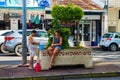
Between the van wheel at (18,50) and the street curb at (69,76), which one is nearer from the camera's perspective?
the street curb at (69,76)

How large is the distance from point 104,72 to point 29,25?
690 inches

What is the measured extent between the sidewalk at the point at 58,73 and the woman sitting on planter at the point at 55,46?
1.90ft

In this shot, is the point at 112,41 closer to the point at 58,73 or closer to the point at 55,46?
the point at 55,46

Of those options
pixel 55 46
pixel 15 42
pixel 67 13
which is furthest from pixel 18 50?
pixel 55 46

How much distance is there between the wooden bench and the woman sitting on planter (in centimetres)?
15

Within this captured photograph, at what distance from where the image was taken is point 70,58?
12.3 meters

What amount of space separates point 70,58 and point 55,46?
2.40ft

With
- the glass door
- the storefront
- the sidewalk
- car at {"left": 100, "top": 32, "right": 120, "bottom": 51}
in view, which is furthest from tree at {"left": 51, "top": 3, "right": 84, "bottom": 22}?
the glass door

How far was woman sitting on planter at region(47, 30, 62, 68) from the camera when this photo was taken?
12000 mm

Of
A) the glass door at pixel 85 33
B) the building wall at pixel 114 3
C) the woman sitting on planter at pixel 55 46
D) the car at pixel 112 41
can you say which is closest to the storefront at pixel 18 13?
the glass door at pixel 85 33

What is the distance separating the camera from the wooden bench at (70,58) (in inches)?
474

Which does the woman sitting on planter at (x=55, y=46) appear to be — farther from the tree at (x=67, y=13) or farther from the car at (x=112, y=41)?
the car at (x=112, y=41)

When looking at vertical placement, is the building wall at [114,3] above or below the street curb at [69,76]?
above

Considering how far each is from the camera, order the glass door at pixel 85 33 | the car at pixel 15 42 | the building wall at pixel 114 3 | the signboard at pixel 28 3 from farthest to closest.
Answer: the building wall at pixel 114 3 → the glass door at pixel 85 33 → the signboard at pixel 28 3 → the car at pixel 15 42
